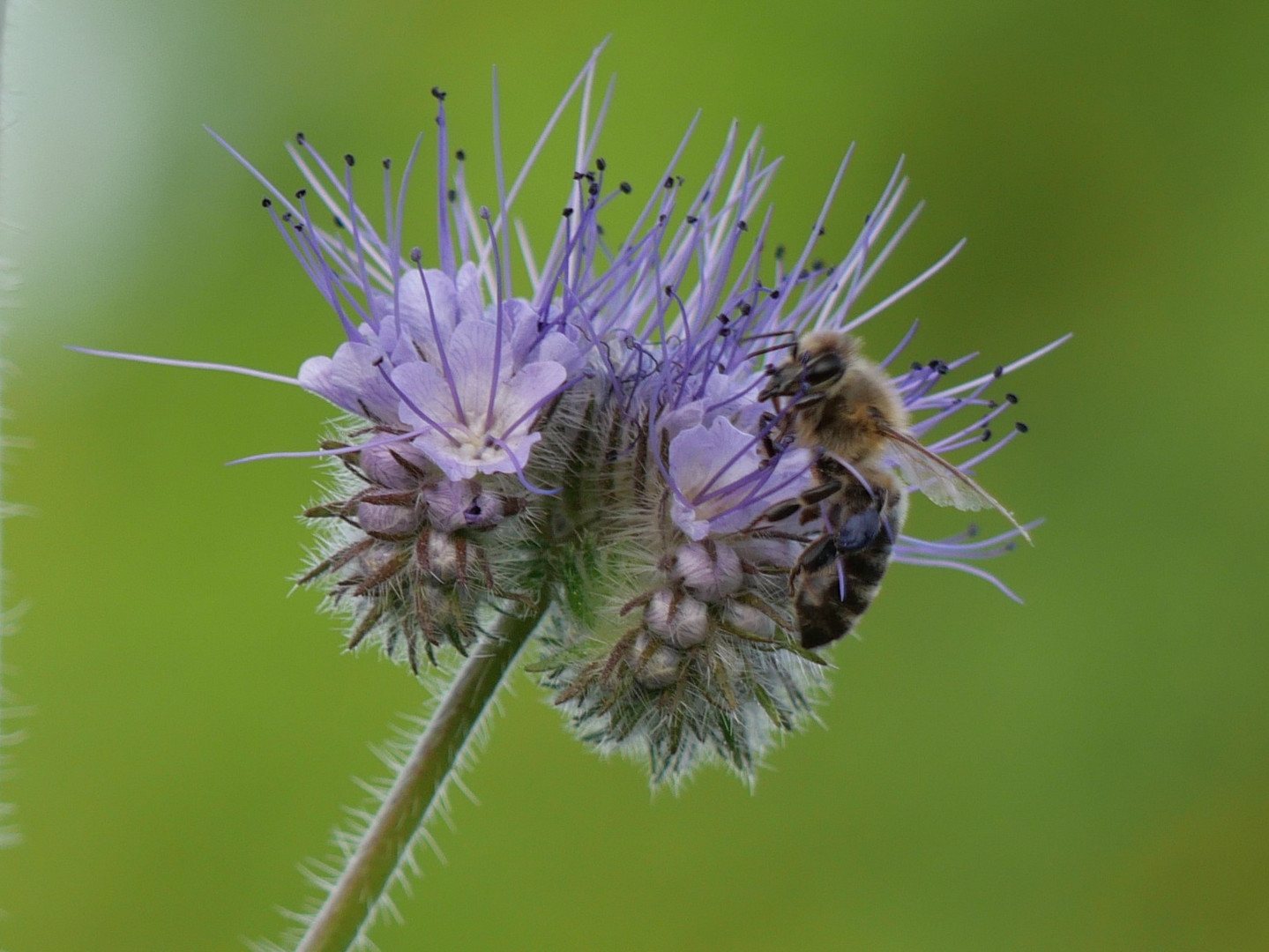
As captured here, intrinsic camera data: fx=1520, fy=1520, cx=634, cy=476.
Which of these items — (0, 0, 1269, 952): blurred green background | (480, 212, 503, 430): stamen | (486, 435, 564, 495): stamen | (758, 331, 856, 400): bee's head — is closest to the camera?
(486, 435, 564, 495): stamen

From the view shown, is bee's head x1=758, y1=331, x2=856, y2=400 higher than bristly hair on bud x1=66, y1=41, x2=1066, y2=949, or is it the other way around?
bee's head x1=758, y1=331, x2=856, y2=400

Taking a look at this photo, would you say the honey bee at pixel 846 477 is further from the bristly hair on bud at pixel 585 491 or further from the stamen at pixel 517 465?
the stamen at pixel 517 465

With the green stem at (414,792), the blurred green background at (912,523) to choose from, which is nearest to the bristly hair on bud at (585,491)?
the green stem at (414,792)

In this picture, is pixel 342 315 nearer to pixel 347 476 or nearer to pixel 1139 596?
pixel 347 476

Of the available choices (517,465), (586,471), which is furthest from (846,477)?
(517,465)

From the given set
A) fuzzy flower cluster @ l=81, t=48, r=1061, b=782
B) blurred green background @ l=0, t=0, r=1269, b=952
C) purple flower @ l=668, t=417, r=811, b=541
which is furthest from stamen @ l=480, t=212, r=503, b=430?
blurred green background @ l=0, t=0, r=1269, b=952

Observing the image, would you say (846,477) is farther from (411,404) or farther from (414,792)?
(414,792)

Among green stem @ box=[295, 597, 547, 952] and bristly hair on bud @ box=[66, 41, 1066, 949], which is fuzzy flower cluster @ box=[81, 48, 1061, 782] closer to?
bristly hair on bud @ box=[66, 41, 1066, 949]

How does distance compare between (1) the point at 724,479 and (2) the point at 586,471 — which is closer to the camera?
(1) the point at 724,479
